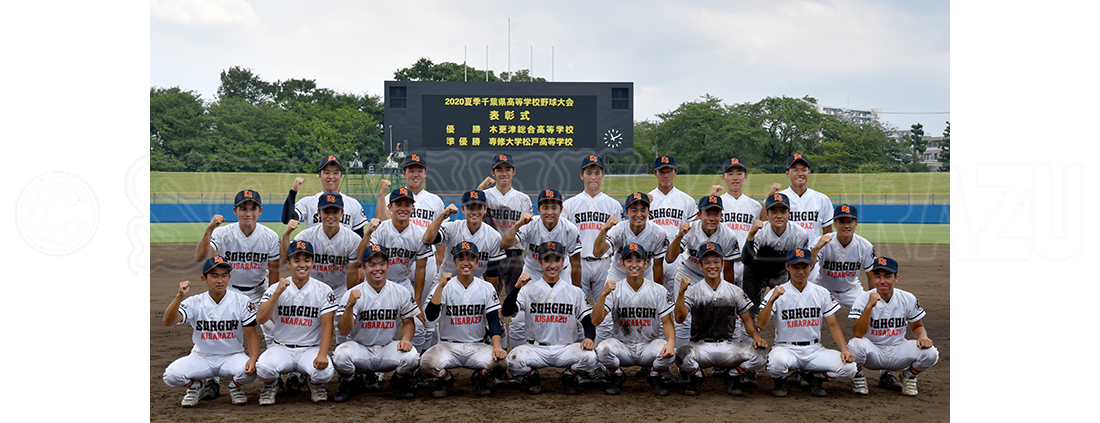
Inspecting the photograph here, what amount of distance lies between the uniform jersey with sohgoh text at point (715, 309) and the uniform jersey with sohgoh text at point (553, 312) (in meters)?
1.03

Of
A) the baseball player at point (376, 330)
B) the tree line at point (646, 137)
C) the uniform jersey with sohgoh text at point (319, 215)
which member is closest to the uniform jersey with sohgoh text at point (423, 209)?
the uniform jersey with sohgoh text at point (319, 215)

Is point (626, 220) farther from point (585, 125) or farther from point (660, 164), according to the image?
point (585, 125)

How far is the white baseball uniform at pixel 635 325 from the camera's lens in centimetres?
671

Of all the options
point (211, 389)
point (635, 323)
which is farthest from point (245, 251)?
point (635, 323)

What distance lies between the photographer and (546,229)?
25.0ft

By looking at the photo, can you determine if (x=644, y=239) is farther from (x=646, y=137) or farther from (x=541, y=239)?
(x=646, y=137)

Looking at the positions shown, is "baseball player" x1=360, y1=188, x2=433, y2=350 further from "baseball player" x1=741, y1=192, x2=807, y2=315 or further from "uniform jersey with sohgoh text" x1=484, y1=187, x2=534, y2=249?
"baseball player" x1=741, y1=192, x2=807, y2=315

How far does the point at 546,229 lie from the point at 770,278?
2490mm

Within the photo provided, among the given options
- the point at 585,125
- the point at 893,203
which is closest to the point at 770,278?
the point at 585,125

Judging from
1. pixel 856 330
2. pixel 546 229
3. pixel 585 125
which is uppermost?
pixel 585 125

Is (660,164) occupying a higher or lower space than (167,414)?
higher

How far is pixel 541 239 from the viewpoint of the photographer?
7629 mm

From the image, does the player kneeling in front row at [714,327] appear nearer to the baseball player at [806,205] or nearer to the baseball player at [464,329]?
the baseball player at [806,205]

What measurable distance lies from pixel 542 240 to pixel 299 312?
8.30 feet
